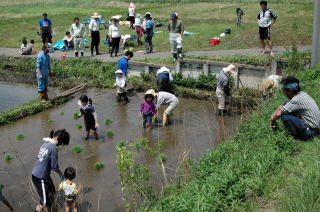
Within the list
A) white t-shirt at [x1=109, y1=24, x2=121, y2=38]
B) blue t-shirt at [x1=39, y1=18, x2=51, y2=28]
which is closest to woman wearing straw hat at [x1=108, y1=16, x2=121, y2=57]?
white t-shirt at [x1=109, y1=24, x2=121, y2=38]

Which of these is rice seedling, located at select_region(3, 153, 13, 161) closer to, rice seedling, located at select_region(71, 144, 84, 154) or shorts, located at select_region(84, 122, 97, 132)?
rice seedling, located at select_region(71, 144, 84, 154)

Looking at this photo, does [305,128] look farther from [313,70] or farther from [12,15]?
[12,15]

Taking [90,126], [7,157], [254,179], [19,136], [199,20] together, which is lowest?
[7,157]

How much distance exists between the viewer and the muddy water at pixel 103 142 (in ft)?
28.4

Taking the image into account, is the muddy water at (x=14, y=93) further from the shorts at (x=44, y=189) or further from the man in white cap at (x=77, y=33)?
the shorts at (x=44, y=189)

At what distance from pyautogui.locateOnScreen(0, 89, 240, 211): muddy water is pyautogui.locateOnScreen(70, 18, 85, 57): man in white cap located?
A: 179 inches

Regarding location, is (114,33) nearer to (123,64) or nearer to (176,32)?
(176,32)

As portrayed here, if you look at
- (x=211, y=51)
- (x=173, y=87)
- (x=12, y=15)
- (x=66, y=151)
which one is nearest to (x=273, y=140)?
(x=66, y=151)

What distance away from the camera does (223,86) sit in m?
12.7

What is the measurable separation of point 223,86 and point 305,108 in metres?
4.81

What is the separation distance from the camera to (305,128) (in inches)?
320

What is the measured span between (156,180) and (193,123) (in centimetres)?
403

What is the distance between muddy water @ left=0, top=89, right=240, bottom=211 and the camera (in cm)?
866

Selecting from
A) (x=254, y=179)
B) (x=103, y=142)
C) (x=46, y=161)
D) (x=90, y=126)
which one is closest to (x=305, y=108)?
(x=254, y=179)
